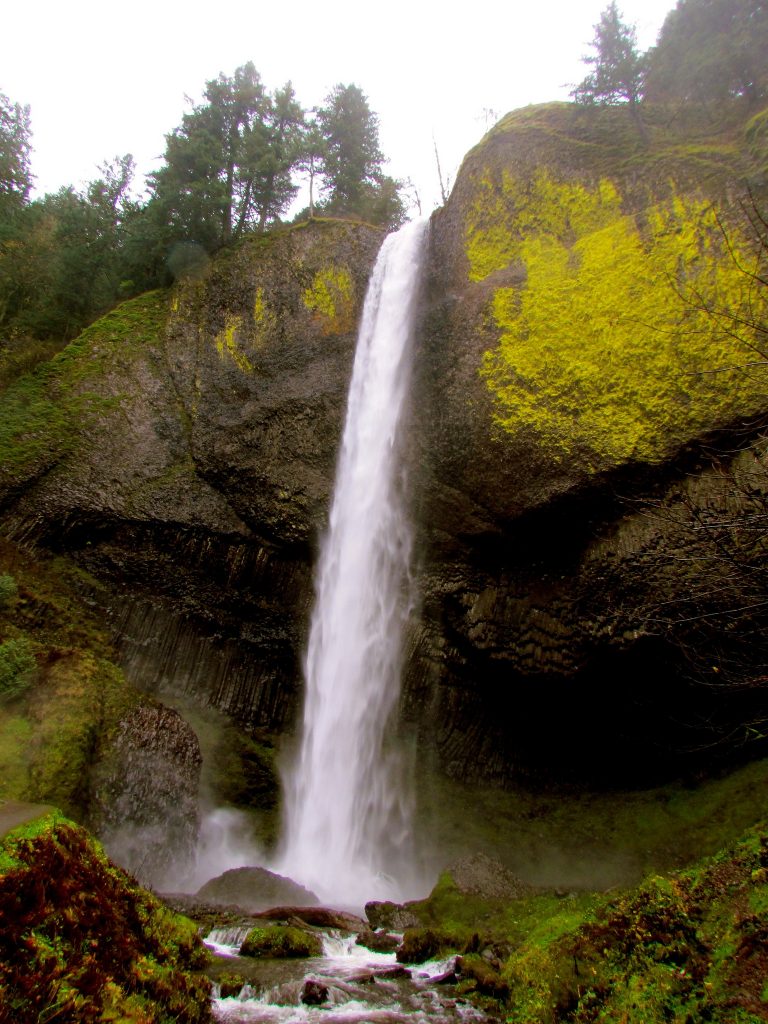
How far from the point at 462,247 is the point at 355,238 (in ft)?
13.7

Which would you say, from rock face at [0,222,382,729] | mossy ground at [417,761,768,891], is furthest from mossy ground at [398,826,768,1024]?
rock face at [0,222,382,729]

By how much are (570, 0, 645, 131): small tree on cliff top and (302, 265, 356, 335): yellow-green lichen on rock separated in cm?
913

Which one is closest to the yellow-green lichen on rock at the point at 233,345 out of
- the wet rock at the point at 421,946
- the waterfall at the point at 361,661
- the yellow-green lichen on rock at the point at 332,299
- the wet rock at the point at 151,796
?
the yellow-green lichen on rock at the point at 332,299

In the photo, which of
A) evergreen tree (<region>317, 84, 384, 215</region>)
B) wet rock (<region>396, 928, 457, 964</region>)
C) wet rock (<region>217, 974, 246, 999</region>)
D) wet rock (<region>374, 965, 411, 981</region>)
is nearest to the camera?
wet rock (<region>217, 974, 246, 999</region>)

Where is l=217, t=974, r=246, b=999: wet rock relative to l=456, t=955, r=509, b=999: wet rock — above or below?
above

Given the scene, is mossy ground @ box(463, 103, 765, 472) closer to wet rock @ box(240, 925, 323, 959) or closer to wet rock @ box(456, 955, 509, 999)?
wet rock @ box(456, 955, 509, 999)

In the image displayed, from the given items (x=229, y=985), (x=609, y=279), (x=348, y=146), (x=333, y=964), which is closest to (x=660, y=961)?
(x=229, y=985)

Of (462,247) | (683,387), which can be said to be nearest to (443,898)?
(683,387)

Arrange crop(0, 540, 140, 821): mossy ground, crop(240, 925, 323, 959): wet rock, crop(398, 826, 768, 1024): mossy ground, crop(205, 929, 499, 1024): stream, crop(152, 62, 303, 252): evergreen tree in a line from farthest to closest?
crop(152, 62, 303, 252): evergreen tree
crop(0, 540, 140, 821): mossy ground
crop(240, 925, 323, 959): wet rock
crop(205, 929, 499, 1024): stream
crop(398, 826, 768, 1024): mossy ground

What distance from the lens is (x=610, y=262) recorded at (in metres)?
13.5

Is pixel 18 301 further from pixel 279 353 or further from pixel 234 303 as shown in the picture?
pixel 279 353

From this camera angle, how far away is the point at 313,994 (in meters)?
5.38

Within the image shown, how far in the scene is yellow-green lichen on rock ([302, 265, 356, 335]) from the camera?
55.9 ft

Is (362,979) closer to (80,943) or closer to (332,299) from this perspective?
(80,943)
